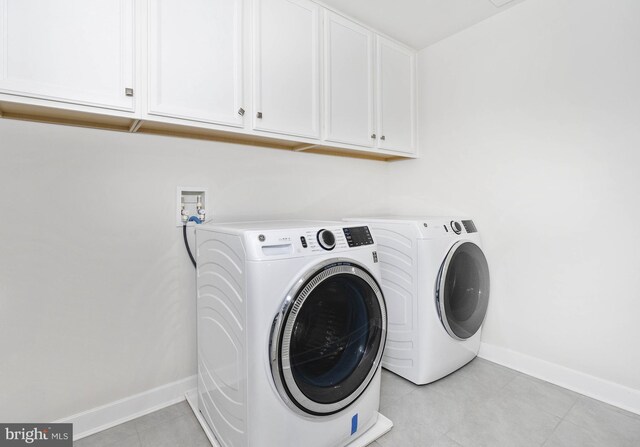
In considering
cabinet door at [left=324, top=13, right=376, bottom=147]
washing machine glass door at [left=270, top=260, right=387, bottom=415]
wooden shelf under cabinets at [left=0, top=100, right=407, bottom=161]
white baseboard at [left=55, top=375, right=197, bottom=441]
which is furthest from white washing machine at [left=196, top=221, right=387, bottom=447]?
cabinet door at [left=324, top=13, right=376, bottom=147]

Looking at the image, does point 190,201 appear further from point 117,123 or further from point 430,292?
point 430,292

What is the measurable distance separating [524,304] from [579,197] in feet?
2.39

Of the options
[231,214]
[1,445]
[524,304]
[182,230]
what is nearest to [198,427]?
[1,445]

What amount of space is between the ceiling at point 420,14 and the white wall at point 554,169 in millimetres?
102

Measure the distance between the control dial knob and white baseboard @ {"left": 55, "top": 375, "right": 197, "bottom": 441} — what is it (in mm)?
1214

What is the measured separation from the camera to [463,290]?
6.38ft

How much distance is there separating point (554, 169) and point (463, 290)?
90 cm

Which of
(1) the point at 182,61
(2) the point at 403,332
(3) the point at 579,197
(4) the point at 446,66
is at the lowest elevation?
(2) the point at 403,332

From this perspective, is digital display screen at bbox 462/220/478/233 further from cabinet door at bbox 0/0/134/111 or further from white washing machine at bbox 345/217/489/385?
cabinet door at bbox 0/0/134/111

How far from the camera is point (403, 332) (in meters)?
1.85

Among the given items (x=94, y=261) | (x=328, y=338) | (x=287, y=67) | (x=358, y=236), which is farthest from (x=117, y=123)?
(x=328, y=338)

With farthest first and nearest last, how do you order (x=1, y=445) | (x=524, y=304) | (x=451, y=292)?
(x=524, y=304) < (x=451, y=292) < (x=1, y=445)

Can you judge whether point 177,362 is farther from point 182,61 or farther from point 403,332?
point 182,61

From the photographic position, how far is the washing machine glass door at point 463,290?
1.79 m
